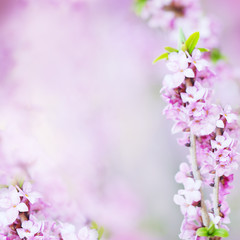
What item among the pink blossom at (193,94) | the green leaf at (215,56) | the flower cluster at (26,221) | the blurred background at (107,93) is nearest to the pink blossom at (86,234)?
the flower cluster at (26,221)

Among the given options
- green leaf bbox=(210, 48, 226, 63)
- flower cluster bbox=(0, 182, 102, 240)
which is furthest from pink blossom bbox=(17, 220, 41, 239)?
green leaf bbox=(210, 48, 226, 63)

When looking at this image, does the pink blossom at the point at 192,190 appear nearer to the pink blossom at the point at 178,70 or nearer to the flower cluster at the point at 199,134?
the flower cluster at the point at 199,134

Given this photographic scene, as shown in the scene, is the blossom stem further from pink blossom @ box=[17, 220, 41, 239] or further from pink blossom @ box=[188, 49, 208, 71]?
pink blossom @ box=[17, 220, 41, 239]

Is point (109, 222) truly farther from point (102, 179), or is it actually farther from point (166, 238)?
point (102, 179)

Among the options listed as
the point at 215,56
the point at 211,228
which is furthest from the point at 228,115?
the point at 215,56

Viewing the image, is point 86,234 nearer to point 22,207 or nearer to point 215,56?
point 22,207
